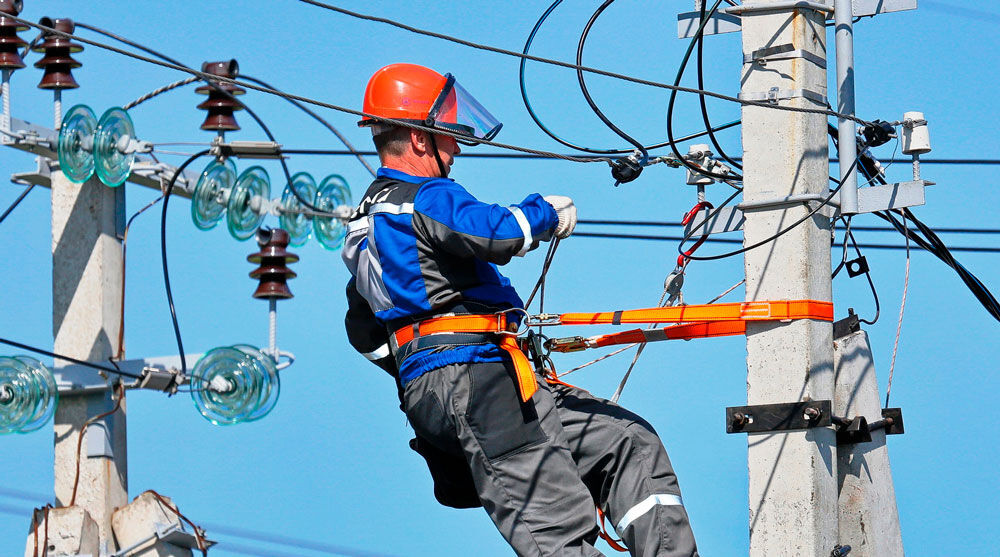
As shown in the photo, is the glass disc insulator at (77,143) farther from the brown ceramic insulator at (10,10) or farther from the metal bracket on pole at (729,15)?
the metal bracket on pole at (729,15)

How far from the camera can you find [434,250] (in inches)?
202

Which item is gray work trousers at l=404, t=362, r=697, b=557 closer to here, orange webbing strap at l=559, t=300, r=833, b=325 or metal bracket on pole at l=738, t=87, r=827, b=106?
orange webbing strap at l=559, t=300, r=833, b=325

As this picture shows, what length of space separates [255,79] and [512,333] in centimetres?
361

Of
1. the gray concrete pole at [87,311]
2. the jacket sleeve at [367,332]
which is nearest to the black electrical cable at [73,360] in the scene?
the gray concrete pole at [87,311]

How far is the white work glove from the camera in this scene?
202 inches

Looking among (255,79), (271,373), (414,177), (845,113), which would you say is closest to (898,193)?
Answer: (845,113)

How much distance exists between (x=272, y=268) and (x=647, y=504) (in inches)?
222

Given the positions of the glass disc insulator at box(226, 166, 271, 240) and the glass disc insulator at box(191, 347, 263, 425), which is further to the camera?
the glass disc insulator at box(226, 166, 271, 240)

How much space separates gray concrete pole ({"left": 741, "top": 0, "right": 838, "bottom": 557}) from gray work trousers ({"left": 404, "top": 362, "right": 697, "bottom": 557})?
0.41 metres

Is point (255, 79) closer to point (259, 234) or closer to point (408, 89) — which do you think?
point (259, 234)

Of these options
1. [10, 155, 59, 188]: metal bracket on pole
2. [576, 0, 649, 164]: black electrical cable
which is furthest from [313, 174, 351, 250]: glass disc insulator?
[576, 0, 649, 164]: black electrical cable

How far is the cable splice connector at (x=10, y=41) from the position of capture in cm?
916

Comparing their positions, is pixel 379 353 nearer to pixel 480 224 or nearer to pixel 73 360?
pixel 480 224

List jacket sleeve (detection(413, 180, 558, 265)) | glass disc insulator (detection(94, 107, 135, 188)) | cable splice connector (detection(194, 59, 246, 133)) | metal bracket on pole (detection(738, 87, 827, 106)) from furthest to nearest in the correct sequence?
cable splice connector (detection(194, 59, 246, 133)), glass disc insulator (detection(94, 107, 135, 188)), metal bracket on pole (detection(738, 87, 827, 106)), jacket sleeve (detection(413, 180, 558, 265))
